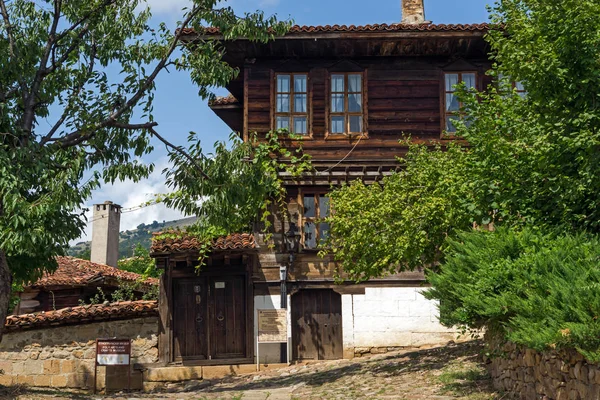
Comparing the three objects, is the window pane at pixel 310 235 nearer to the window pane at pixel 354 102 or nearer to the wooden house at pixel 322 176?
the wooden house at pixel 322 176

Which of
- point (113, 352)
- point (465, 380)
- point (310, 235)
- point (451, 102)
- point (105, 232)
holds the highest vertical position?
point (451, 102)

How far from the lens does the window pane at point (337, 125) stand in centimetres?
1770

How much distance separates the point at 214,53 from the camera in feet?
43.7

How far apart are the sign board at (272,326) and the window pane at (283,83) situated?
5.26 meters

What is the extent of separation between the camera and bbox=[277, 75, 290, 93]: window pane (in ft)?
58.5

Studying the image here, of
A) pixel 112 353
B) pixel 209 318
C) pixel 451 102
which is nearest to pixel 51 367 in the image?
pixel 112 353

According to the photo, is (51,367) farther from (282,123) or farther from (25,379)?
(282,123)

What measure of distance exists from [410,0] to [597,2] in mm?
A: 10590

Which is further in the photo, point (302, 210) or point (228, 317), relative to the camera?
point (302, 210)

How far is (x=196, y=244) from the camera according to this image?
16.7m

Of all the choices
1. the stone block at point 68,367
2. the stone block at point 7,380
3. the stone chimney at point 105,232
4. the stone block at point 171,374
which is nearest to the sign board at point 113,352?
the stone block at point 171,374

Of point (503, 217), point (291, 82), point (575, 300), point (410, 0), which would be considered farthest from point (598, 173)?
point (410, 0)

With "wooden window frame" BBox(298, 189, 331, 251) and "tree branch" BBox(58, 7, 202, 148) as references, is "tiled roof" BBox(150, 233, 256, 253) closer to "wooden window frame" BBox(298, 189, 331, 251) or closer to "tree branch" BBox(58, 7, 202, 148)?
"wooden window frame" BBox(298, 189, 331, 251)

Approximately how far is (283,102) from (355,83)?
1791mm
